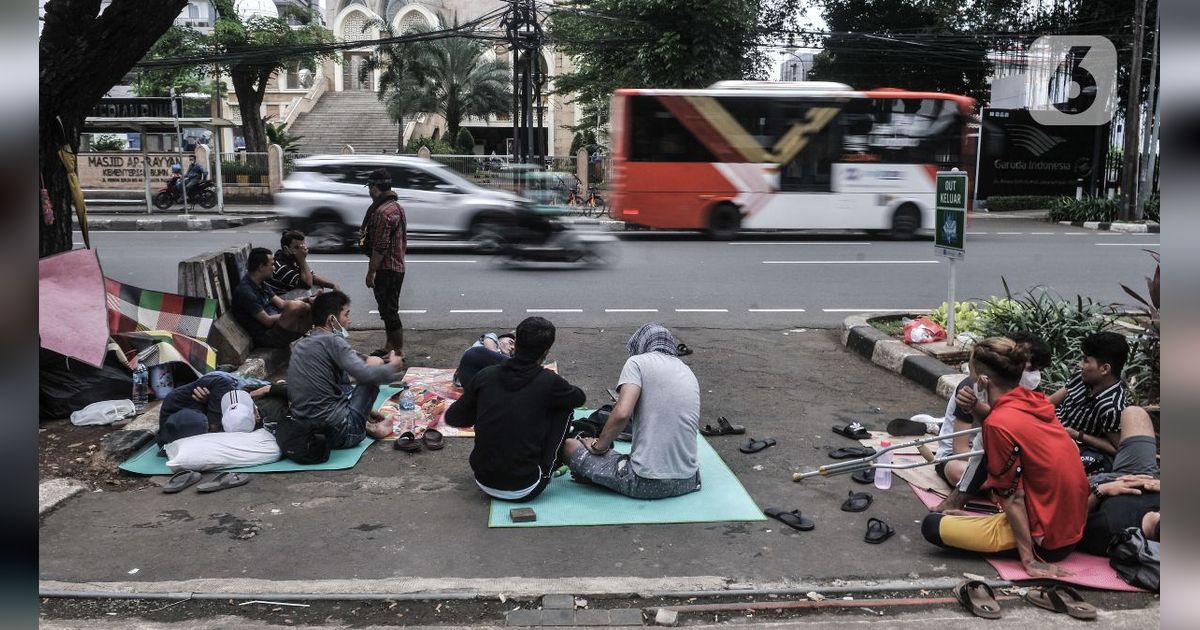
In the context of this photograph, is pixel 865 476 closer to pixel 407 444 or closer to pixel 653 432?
pixel 653 432

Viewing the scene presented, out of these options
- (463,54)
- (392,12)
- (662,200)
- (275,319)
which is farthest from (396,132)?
(275,319)

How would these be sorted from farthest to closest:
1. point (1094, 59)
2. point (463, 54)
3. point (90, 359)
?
point (463, 54), point (1094, 59), point (90, 359)

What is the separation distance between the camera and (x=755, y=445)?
621 centimetres

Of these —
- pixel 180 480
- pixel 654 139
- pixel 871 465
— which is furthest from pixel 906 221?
pixel 180 480

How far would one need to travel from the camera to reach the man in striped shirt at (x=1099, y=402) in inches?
197

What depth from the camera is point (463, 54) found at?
38.8 meters

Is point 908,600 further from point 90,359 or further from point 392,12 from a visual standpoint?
point 392,12

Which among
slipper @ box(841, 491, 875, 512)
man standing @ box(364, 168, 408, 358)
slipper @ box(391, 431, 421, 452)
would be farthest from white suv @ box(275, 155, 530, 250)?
slipper @ box(841, 491, 875, 512)

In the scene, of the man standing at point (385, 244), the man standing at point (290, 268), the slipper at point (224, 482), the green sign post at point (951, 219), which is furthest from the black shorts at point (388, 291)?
the green sign post at point (951, 219)

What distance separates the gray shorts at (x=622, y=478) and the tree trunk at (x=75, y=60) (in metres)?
4.25

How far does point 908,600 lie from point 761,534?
0.93m

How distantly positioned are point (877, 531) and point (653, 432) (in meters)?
1.31

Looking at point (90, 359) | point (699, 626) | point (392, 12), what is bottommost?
point (699, 626)

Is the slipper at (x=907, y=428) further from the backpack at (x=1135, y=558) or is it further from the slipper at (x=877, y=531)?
the backpack at (x=1135, y=558)
